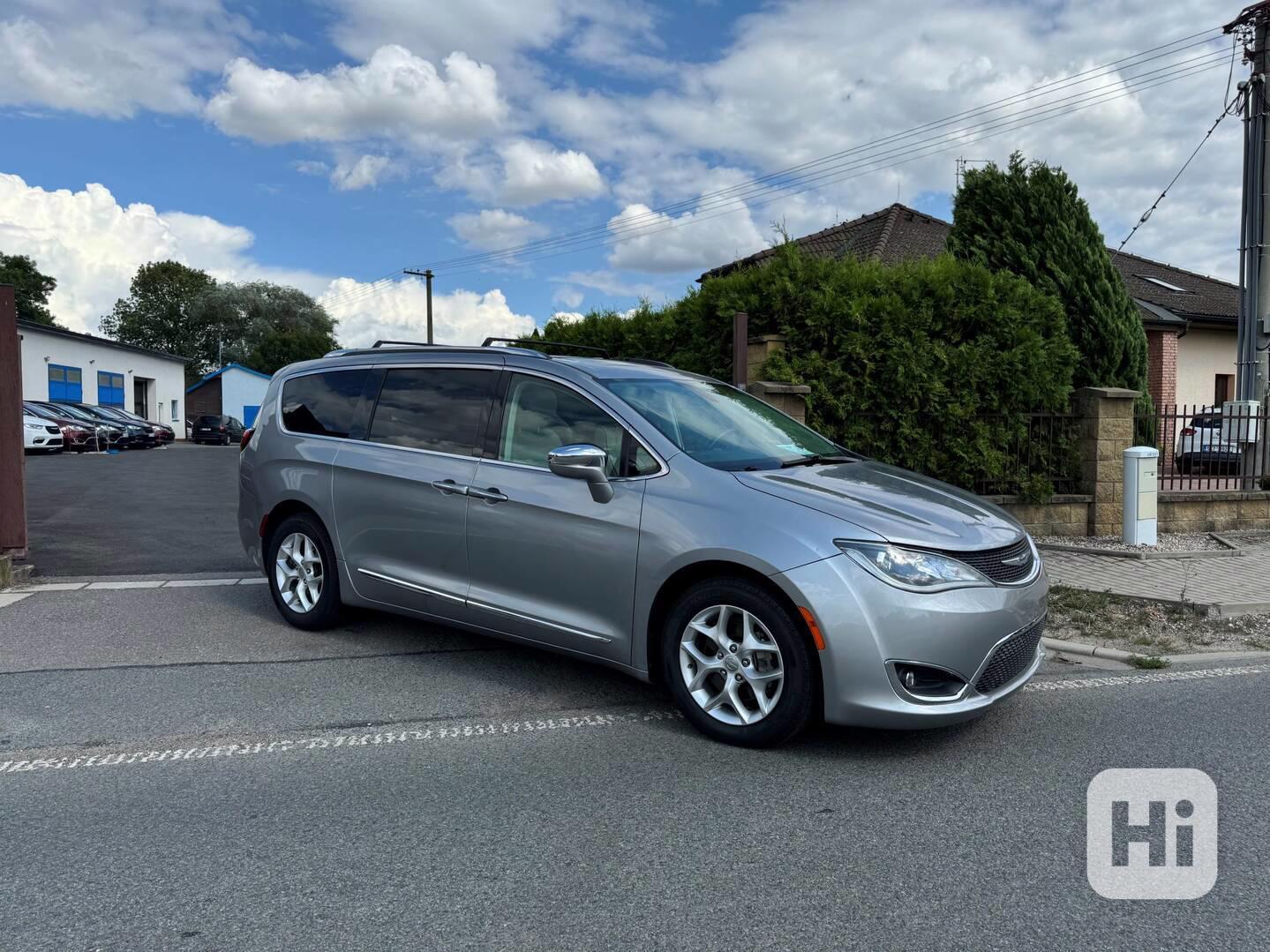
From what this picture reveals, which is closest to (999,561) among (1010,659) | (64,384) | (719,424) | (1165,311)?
(1010,659)

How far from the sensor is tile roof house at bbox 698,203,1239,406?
83.0ft

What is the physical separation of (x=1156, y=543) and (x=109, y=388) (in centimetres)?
4944

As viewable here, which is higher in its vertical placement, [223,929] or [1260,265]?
[1260,265]

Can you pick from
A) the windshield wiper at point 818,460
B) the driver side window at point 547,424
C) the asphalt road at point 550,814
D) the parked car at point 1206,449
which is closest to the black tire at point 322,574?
the asphalt road at point 550,814

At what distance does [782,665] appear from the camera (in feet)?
13.4

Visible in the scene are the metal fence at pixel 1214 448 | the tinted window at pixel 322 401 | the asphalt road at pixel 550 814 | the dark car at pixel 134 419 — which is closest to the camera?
the asphalt road at pixel 550 814

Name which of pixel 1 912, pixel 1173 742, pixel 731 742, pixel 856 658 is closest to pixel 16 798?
pixel 1 912

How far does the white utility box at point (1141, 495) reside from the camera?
33.0ft

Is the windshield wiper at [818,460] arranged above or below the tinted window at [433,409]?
below

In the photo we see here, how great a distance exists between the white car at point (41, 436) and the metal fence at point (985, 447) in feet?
85.0

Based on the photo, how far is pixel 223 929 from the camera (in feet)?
9.16

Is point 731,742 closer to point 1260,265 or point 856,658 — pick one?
point 856,658

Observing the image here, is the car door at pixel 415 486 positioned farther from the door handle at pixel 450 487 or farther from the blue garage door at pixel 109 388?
the blue garage door at pixel 109 388

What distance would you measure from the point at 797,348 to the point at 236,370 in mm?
63358
